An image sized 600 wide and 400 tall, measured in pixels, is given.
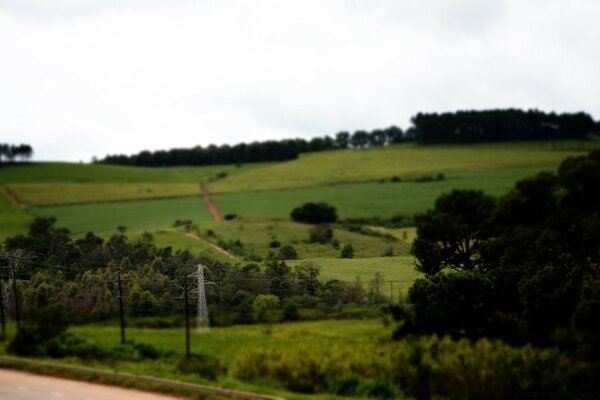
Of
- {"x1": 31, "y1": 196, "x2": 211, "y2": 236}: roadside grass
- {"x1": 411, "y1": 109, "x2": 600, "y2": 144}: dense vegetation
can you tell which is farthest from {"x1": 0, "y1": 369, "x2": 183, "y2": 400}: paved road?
{"x1": 411, "y1": 109, "x2": 600, "y2": 144}: dense vegetation

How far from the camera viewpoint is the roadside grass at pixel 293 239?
63.1 meters

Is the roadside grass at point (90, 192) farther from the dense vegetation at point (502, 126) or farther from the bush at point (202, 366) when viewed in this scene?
the bush at point (202, 366)

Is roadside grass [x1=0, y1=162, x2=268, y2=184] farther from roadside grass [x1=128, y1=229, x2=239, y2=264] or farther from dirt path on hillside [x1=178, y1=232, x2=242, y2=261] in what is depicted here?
dirt path on hillside [x1=178, y1=232, x2=242, y2=261]

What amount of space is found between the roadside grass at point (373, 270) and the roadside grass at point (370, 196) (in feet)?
119

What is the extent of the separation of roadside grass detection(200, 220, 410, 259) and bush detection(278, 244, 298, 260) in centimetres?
53

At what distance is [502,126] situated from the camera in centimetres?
17475

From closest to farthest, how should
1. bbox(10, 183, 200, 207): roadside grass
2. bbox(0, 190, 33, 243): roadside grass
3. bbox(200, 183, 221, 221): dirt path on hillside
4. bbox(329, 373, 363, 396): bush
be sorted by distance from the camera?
bbox(329, 373, 363, 396): bush < bbox(0, 190, 33, 243): roadside grass < bbox(200, 183, 221, 221): dirt path on hillside < bbox(10, 183, 200, 207): roadside grass

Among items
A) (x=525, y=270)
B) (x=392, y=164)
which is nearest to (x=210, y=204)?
(x=392, y=164)

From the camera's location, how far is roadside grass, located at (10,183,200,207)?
114m

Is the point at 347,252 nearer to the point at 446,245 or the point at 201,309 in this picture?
the point at 446,245

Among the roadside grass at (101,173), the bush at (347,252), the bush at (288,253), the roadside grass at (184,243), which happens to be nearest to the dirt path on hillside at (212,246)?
the roadside grass at (184,243)

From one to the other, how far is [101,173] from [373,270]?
110m

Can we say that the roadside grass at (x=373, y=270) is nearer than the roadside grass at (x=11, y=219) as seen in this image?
Yes

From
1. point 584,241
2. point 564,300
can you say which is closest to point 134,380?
point 564,300
